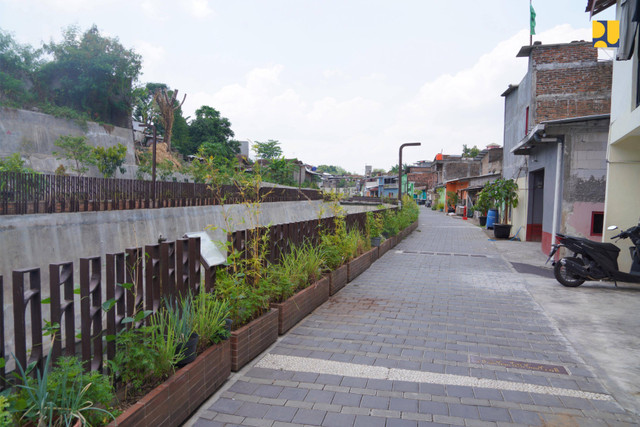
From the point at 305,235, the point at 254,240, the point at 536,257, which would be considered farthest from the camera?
the point at 536,257

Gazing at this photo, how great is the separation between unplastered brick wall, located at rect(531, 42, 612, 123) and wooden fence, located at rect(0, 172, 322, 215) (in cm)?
1214

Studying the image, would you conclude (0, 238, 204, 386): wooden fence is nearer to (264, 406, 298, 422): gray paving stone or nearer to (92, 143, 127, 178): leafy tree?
(264, 406, 298, 422): gray paving stone

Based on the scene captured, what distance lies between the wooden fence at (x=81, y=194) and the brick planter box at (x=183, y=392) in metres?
3.22

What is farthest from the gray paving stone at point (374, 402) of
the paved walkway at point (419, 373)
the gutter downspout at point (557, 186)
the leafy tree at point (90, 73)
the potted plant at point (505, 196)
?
the leafy tree at point (90, 73)

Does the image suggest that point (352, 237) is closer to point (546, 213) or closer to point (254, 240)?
point (254, 240)

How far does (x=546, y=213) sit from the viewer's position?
1223 cm

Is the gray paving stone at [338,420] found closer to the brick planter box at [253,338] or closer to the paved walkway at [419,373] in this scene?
the paved walkway at [419,373]

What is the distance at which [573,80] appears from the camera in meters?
16.9

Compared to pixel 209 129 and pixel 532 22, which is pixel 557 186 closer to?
pixel 532 22

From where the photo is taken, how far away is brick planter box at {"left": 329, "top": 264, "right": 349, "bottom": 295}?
22.4ft

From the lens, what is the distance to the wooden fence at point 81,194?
27.4ft

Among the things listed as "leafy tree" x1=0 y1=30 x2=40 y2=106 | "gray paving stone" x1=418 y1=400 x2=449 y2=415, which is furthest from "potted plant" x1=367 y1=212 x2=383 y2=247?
"leafy tree" x1=0 y1=30 x2=40 y2=106

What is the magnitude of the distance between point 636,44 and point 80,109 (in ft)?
98.5

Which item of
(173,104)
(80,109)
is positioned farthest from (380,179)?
(80,109)
